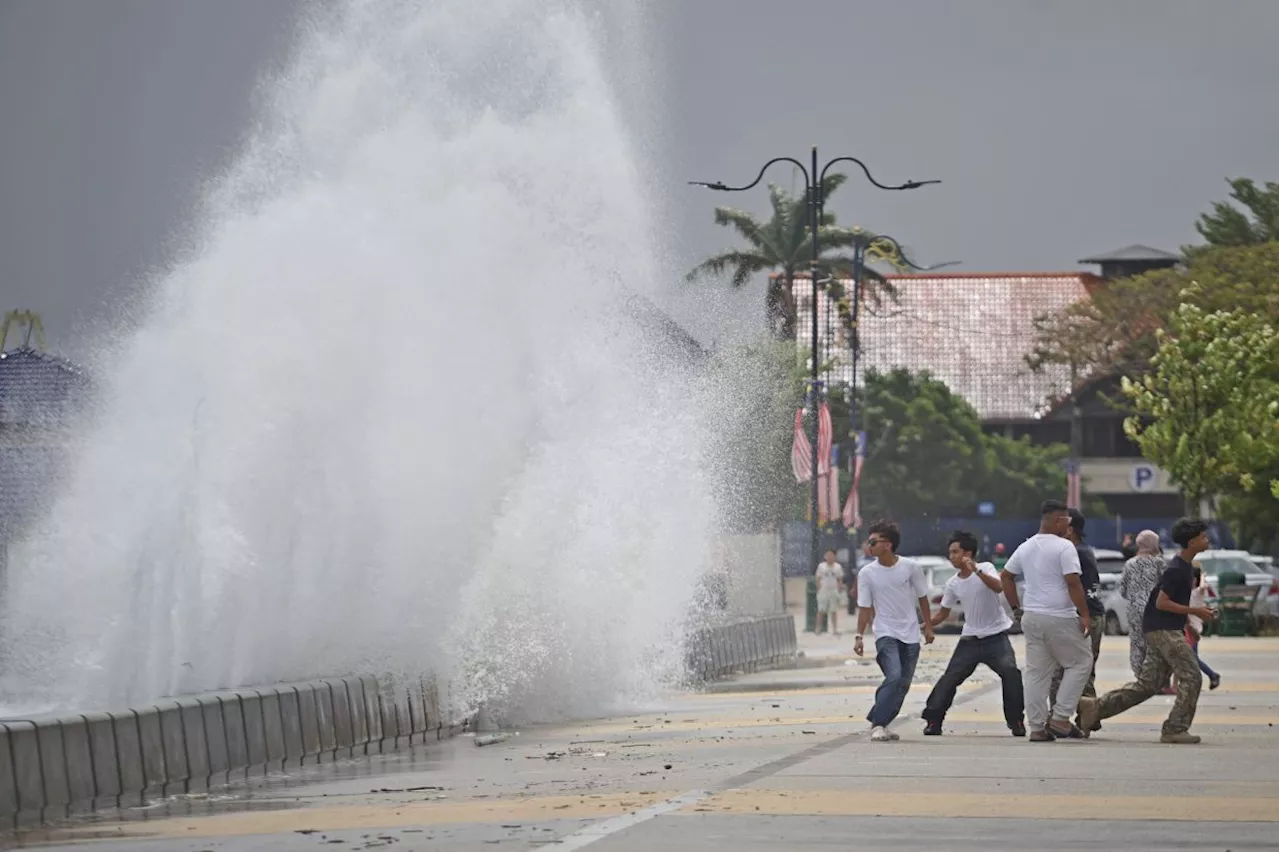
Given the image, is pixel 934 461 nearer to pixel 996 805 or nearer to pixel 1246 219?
pixel 1246 219

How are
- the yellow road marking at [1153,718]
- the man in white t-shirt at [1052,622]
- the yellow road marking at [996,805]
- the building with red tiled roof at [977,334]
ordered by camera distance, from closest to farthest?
1. the yellow road marking at [996,805]
2. the man in white t-shirt at [1052,622]
3. the yellow road marking at [1153,718]
4. the building with red tiled roof at [977,334]

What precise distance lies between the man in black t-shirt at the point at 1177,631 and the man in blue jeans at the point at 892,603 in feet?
5.43

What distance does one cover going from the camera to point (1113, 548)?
294 feet

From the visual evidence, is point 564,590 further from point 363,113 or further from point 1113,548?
point 1113,548

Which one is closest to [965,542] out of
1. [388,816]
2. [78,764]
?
[388,816]

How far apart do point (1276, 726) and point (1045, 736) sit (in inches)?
118

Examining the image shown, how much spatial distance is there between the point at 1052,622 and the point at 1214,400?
45198 millimetres

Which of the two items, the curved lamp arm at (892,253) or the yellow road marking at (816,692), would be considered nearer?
the yellow road marking at (816,692)

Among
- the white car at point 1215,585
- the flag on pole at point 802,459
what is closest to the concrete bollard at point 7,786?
the white car at point 1215,585

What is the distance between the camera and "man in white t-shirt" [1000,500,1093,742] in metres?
16.9

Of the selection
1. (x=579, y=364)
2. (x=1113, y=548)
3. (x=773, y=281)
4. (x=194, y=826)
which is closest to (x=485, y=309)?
(x=579, y=364)

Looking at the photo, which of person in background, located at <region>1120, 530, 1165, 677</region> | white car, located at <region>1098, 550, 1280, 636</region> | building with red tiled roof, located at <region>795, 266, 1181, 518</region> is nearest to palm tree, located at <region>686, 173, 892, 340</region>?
building with red tiled roof, located at <region>795, 266, 1181, 518</region>

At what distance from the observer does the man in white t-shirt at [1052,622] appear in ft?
55.4

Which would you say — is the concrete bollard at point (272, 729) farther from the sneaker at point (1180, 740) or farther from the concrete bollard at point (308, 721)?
the sneaker at point (1180, 740)
